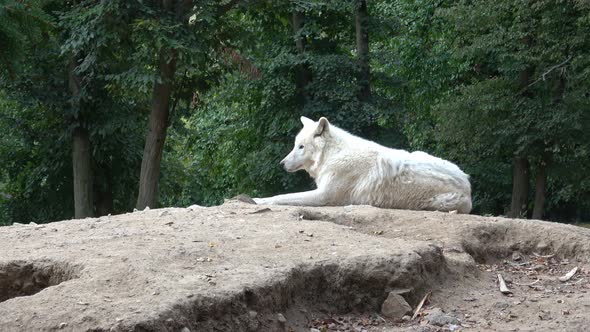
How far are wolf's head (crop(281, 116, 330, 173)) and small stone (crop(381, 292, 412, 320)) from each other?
4497mm

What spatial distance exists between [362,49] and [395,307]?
16.3 m

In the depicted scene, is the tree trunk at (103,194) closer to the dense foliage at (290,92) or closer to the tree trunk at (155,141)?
the dense foliage at (290,92)

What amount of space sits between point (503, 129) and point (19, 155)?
12.5m

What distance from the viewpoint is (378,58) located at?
2217 cm

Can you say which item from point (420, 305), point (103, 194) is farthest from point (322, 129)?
point (103, 194)

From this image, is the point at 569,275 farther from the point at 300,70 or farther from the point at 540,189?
the point at 300,70

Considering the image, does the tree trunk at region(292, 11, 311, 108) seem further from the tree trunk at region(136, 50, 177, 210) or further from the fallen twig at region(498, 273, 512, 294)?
the fallen twig at region(498, 273, 512, 294)

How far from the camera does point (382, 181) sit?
9766 mm

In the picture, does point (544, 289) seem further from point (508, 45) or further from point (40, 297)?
point (508, 45)

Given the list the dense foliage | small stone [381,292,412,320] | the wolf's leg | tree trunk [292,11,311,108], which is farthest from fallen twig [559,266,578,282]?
tree trunk [292,11,311,108]

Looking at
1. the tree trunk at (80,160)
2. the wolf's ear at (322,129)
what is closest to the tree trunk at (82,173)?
the tree trunk at (80,160)

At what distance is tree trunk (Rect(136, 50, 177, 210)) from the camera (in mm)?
17219

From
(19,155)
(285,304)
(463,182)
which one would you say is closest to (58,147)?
(19,155)

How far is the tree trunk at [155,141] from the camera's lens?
17219 mm
